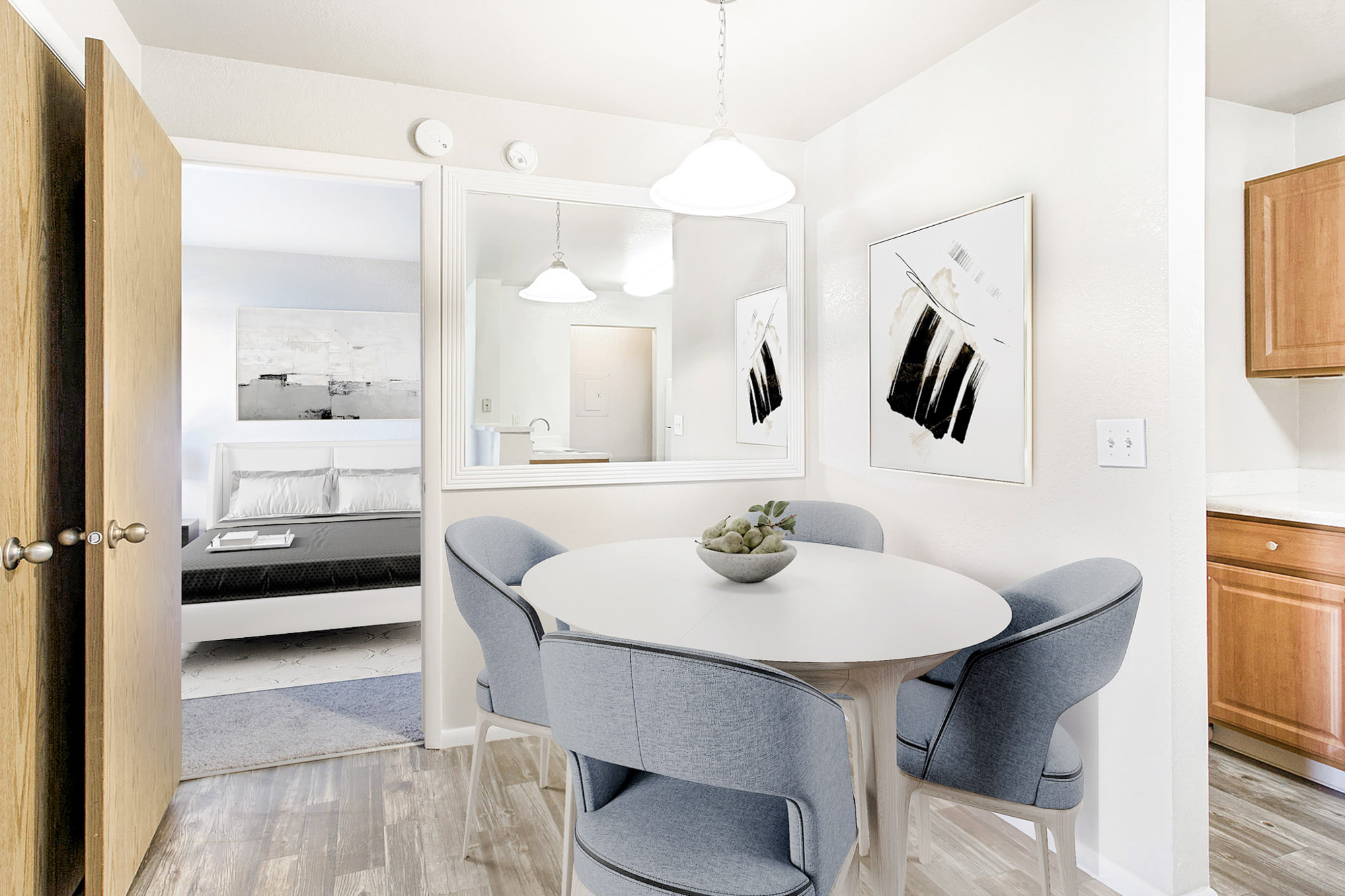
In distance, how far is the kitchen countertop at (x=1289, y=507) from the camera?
230 cm

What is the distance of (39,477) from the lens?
1569mm

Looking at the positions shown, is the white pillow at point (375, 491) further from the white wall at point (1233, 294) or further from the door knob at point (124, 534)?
the white wall at point (1233, 294)

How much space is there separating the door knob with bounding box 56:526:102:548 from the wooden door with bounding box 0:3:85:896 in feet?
0.18

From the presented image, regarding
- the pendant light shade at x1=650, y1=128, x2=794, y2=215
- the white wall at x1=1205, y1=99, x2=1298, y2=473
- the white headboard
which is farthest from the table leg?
the white headboard

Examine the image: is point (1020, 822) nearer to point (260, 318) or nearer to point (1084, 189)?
point (1084, 189)

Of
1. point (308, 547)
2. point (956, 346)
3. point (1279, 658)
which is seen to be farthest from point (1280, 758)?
point (308, 547)

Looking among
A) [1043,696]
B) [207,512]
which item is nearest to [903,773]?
[1043,696]

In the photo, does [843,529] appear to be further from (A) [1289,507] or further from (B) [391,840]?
(B) [391,840]

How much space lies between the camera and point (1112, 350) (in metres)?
1.92

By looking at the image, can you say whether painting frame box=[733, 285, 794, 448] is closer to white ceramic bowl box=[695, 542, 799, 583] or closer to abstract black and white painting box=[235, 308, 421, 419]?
white ceramic bowl box=[695, 542, 799, 583]

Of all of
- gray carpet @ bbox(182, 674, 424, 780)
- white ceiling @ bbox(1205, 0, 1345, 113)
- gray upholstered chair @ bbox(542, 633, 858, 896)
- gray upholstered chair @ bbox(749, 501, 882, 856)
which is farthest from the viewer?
gray carpet @ bbox(182, 674, 424, 780)

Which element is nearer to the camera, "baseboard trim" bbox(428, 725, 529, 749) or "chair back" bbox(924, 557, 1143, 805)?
"chair back" bbox(924, 557, 1143, 805)

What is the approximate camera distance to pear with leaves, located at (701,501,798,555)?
70.0 inches

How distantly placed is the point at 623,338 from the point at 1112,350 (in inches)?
70.0
